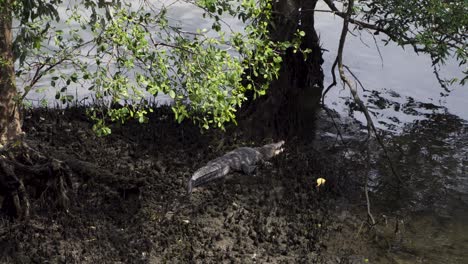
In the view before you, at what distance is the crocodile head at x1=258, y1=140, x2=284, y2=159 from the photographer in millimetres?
10641

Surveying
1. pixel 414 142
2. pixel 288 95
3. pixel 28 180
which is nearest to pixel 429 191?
pixel 414 142

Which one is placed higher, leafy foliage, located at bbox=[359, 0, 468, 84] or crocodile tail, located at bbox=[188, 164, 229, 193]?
leafy foliage, located at bbox=[359, 0, 468, 84]

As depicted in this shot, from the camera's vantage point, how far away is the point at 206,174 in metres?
9.38

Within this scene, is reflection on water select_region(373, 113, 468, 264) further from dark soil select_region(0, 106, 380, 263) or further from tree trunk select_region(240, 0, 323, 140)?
tree trunk select_region(240, 0, 323, 140)

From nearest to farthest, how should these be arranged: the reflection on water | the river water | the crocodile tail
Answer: the reflection on water < the crocodile tail < the river water

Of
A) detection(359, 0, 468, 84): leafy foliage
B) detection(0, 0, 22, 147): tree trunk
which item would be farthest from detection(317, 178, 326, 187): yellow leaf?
detection(0, 0, 22, 147): tree trunk

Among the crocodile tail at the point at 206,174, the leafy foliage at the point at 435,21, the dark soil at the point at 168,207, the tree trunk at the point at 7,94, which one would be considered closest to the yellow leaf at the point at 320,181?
the dark soil at the point at 168,207

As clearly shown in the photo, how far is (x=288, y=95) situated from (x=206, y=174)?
11.9 ft

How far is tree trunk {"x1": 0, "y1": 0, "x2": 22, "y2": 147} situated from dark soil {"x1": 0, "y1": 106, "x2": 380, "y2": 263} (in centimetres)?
82

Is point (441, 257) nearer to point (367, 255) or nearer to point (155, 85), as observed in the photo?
point (367, 255)

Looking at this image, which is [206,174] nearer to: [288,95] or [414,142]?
[288,95]

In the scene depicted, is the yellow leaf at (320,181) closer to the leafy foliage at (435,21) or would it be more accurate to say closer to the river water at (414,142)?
the river water at (414,142)

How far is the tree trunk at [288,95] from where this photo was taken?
38.1ft

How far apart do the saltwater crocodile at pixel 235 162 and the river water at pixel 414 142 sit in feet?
5.84
